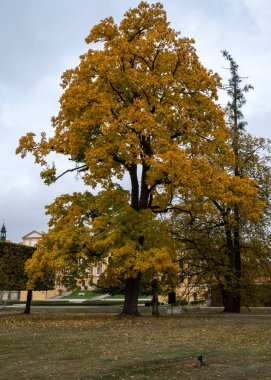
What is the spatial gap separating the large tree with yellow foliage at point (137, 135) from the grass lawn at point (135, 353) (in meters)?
5.23

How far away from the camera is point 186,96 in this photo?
2502cm

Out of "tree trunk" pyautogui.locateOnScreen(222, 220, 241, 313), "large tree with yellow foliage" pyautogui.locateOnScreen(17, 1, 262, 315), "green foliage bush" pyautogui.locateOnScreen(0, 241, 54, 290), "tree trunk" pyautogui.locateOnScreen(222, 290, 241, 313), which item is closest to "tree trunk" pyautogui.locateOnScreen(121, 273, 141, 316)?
"large tree with yellow foliage" pyautogui.locateOnScreen(17, 1, 262, 315)

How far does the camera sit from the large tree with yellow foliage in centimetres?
2161

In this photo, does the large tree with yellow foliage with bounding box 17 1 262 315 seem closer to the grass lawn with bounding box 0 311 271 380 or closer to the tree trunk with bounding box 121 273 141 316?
the tree trunk with bounding box 121 273 141 316

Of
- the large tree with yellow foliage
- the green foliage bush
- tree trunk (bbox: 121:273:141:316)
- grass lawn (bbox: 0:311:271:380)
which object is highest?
the large tree with yellow foliage

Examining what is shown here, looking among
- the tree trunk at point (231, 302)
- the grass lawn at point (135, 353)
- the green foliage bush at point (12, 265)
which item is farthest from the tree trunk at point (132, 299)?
the green foliage bush at point (12, 265)

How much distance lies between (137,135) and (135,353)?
45.1 ft

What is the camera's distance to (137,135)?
23.3 m

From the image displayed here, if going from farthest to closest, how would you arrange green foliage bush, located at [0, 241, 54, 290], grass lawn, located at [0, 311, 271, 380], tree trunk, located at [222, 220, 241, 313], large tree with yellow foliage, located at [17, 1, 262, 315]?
1. green foliage bush, located at [0, 241, 54, 290]
2. tree trunk, located at [222, 220, 241, 313]
3. large tree with yellow foliage, located at [17, 1, 262, 315]
4. grass lawn, located at [0, 311, 271, 380]

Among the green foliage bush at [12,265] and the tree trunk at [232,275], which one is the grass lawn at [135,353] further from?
the green foliage bush at [12,265]

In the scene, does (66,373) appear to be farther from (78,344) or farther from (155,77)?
(155,77)

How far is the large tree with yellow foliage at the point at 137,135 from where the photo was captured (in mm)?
21609

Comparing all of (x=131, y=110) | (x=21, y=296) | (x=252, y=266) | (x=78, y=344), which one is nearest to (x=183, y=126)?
(x=131, y=110)

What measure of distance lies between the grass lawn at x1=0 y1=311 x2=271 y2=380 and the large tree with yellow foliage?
5228 mm
